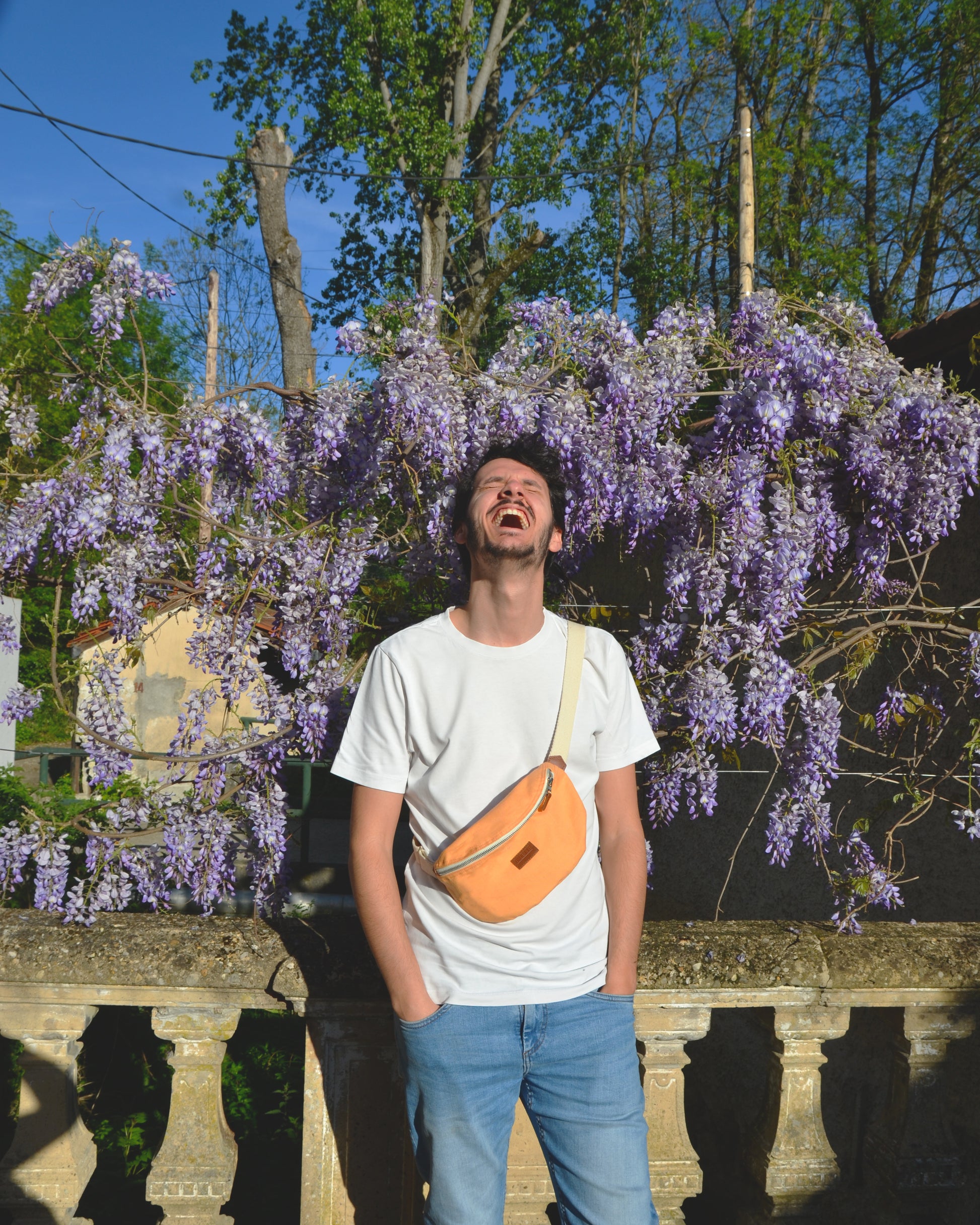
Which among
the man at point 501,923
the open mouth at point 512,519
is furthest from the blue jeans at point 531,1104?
the open mouth at point 512,519

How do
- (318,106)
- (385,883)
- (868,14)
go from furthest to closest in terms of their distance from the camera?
1. (318,106)
2. (868,14)
3. (385,883)

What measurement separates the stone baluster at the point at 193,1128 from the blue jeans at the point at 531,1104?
1.63ft

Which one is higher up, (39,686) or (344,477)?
(344,477)

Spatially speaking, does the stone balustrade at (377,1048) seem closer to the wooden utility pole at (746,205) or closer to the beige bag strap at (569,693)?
the beige bag strap at (569,693)

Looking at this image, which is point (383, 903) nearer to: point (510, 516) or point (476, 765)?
point (476, 765)

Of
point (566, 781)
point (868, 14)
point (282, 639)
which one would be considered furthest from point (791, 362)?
point (868, 14)

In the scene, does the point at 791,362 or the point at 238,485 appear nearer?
the point at 791,362

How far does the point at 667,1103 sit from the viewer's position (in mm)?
1998

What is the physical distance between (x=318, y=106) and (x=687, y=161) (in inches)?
282

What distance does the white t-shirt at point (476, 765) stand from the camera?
1.66m

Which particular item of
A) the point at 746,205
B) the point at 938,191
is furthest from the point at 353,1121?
the point at 938,191

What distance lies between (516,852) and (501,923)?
0.47 feet

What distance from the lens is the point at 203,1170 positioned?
6.31 feet

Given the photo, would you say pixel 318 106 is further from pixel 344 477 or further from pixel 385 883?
pixel 385 883
